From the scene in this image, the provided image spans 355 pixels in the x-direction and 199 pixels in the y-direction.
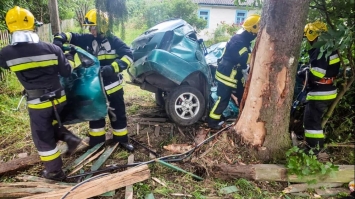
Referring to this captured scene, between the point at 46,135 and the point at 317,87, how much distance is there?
10.6 feet

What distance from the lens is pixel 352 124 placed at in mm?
3701

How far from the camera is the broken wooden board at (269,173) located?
2.95 m

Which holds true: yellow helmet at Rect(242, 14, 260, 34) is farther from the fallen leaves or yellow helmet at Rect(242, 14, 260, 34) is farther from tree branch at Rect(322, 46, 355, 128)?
the fallen leaves

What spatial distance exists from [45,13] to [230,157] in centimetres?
1061

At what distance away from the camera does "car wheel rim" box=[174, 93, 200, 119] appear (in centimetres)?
407

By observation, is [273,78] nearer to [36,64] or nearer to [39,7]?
[36,64]

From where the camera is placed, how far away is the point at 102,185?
8.84 ft

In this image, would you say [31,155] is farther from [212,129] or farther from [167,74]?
[212,129]

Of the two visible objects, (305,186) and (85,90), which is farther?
(85,90)

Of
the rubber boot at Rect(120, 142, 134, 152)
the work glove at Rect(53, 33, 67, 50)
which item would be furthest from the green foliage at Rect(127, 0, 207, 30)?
the rubber boot at Rect(120, 142, 134, 152)

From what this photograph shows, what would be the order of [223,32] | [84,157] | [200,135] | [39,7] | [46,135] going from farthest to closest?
[223,32] → [39,7] → [200,135] → [84,157] → [46,135]

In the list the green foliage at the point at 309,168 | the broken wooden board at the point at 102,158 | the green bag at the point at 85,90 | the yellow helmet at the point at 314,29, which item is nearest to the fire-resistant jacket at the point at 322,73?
the yellow helmet at the point at 314,29

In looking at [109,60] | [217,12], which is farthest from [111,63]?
[217,12]

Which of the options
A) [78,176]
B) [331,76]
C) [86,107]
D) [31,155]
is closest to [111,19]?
[86,107]
